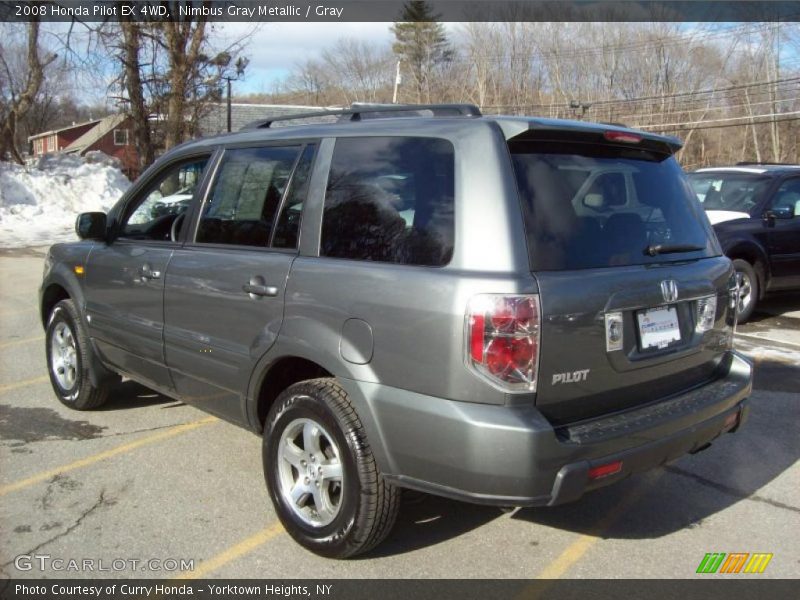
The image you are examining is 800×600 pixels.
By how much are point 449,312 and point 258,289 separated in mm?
1137

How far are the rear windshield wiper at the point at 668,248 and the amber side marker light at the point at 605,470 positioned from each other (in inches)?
36.8

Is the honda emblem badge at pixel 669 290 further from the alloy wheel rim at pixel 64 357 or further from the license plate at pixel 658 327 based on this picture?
the alloy wheel rim at pixel 64 357

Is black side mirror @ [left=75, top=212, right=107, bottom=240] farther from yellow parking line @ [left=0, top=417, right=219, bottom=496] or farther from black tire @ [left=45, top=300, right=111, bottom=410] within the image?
yellow parking line @ [left=0, top=417, right=219, bottom=496]

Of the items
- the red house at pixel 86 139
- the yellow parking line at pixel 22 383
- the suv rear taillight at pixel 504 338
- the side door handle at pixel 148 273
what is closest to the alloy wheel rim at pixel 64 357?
the yellow parking line at pixel 22 383

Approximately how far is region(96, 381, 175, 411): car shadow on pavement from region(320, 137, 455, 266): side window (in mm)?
2753

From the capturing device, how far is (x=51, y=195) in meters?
23.3

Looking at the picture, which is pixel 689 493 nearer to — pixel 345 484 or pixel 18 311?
pixel 345 484

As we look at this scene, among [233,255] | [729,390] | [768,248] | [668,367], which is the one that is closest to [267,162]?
[233,255]

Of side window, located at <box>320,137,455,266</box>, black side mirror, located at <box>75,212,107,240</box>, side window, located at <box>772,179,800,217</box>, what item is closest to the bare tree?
black side mirror, located at <box>75,212,107,240</box>

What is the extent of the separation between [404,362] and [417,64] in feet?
122

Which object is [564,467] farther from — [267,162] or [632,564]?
[267,162]

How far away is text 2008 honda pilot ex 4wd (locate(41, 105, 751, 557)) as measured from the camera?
2645 millimetres

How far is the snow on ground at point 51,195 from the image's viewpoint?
18.6 meters

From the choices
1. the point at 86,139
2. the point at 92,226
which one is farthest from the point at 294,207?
the point at 86,139
